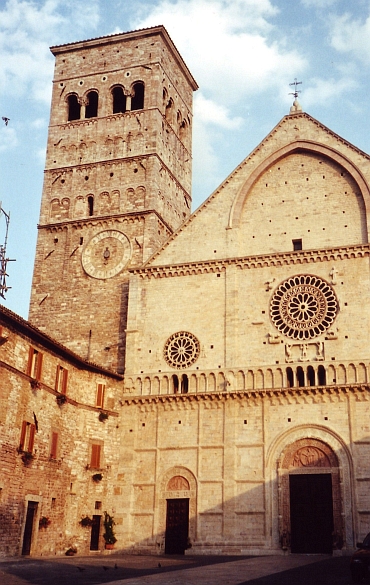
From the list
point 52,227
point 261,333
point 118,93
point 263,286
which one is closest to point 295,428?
point 261,333

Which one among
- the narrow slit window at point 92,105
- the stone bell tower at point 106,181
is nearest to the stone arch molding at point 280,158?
the stone bell tower at point 106,181

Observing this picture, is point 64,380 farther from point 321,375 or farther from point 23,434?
point 321,375

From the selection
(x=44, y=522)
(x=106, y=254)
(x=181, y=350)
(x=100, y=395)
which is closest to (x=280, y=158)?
(x=106, y=254)

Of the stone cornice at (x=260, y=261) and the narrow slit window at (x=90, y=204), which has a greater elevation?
the narrow slit window at (x=90, y=204)

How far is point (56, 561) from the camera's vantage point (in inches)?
886

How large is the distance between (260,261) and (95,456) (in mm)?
11045

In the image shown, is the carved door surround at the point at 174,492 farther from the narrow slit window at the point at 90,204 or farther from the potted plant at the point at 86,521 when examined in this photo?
the narrow slit window at the point at 90,204

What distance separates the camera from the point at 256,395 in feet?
95.7

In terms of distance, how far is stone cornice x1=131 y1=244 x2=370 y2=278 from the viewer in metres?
30.4

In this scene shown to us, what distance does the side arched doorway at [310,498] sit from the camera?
27031 millimetres

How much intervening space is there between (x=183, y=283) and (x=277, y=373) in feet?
20.4

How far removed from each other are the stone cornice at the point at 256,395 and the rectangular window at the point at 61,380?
342cm

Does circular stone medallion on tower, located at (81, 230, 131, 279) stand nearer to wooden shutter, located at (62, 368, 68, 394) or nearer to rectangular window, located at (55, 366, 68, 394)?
wooden shutter, located at (62, 368, 68, 394)

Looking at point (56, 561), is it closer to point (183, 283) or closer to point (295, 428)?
point (295, 428)
